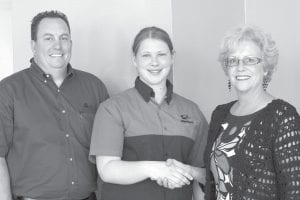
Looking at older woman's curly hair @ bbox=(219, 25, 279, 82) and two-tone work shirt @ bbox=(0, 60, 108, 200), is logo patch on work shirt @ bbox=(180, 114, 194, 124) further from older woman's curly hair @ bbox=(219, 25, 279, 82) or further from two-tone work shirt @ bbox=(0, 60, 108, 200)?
two-tone work shirt @ bbox=(0, 60, 108, 200)

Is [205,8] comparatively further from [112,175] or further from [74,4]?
[112,175]

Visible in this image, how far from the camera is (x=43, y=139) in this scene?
2.35m

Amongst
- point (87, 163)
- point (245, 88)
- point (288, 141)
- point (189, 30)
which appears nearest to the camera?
point (288, 141)

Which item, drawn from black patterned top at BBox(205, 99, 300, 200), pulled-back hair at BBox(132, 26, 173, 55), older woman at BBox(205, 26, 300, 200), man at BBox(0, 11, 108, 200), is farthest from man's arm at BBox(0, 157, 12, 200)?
black patterned top at BBox(205, 99, 300, 200)

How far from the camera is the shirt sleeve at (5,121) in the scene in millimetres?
2320

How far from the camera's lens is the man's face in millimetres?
2480

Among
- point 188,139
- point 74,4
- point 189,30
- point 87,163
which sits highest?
point 74,4

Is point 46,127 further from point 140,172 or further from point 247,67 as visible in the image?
point 247,67

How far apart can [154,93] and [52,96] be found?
0.58 m

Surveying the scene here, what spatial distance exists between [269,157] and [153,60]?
2.42ft

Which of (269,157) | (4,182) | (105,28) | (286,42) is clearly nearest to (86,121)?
(4,182)

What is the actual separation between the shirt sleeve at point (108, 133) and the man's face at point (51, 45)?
0.49 meters

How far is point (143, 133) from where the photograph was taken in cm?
216

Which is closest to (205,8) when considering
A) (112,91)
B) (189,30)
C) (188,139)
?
(189,30)
